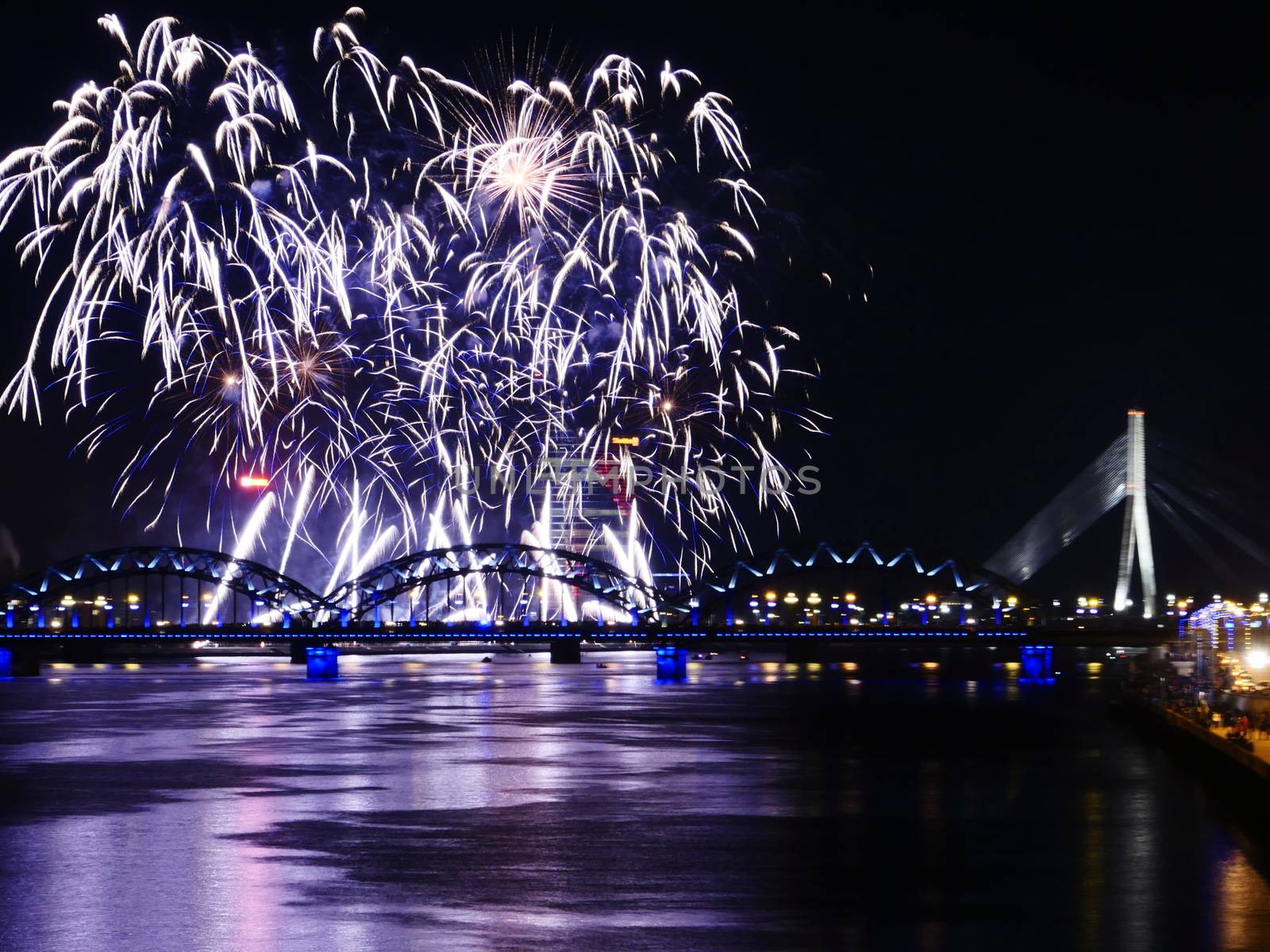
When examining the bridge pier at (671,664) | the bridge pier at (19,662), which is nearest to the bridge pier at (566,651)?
the bridge pier at (671,664)

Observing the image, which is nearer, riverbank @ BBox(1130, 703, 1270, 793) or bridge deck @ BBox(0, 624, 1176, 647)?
riverbank @ BBox(1130, 703, 1270, 793)

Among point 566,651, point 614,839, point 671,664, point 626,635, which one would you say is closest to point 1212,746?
point 614,839

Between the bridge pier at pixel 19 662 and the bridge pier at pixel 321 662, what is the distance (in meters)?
25.0

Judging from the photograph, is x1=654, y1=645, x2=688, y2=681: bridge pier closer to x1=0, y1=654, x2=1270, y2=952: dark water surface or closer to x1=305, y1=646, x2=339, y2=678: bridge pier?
x1=305, y1=646, x2=339, y2=678: bridge pier

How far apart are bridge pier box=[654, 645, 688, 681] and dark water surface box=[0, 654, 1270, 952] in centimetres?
7920

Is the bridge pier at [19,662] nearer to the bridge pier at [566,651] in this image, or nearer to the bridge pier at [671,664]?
the bridge pier at [566,651]

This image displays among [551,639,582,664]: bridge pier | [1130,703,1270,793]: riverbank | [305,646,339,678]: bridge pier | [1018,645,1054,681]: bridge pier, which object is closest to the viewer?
[1130,703,1270,793]: riverbank

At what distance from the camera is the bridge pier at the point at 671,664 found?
521 ft

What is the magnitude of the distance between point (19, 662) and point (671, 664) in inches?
2426

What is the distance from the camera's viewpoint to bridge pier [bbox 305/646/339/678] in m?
159

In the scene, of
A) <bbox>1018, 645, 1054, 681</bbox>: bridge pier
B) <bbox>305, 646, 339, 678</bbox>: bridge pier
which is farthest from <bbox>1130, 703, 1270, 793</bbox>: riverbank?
<bbox>305, 646, 339, 678</bbox>: bridge pier

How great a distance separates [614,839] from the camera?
35.9m

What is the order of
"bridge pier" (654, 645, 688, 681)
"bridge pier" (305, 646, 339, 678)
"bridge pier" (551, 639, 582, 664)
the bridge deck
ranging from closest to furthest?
"bridge pier" (654, 645, 688, 681) < "bridge pier" (305, 646, 339, 678) < the bridge deck < "bridge pier" (551, 639, 582, 664)

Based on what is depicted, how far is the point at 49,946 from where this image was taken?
2353cm
